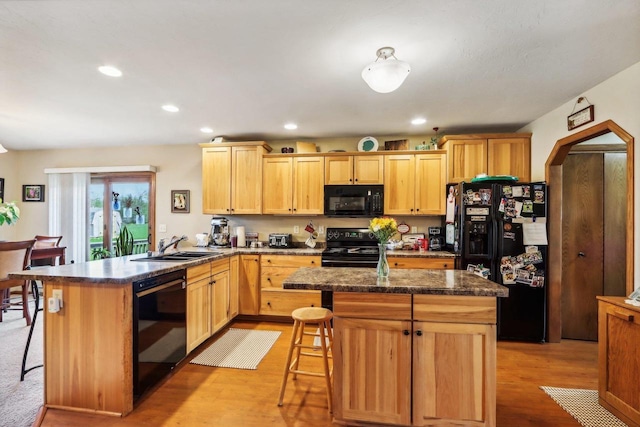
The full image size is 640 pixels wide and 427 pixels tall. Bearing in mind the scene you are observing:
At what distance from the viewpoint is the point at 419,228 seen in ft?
14.0

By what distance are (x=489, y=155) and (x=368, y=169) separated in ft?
4.81

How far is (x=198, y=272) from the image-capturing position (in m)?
2.93

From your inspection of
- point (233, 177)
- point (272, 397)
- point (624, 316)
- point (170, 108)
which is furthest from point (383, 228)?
point (233, 177)

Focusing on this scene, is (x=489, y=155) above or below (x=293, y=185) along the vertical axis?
above

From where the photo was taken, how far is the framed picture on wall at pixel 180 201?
479cm

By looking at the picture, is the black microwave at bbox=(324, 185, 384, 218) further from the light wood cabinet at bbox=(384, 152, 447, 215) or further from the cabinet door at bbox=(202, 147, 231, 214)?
the cabinet door at bbox=(202, 147, 231, 214)

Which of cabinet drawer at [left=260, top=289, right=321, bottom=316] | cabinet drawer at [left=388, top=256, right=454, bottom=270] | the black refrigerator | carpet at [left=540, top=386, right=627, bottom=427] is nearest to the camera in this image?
carpet at [left=540, top=386, right=627, bottom=427]

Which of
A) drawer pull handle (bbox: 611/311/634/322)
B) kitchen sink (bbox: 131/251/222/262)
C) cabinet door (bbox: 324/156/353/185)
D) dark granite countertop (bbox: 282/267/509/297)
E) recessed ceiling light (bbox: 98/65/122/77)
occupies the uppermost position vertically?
recessed ceiling light (bbox: 98/65/122/77)

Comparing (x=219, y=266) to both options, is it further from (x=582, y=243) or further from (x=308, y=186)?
(x=582, y=243)

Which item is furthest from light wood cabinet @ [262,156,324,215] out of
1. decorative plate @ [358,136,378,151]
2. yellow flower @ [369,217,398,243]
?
yellow flower @ [369,217,398,243]

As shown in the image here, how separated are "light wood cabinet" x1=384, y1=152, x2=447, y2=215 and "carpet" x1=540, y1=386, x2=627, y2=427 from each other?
2100 millimetres

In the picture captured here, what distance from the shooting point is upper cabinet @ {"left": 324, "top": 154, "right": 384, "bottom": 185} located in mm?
4039

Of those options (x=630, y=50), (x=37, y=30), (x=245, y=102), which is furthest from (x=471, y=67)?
(x=37, y=30)

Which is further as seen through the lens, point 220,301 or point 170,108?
point 220,301
